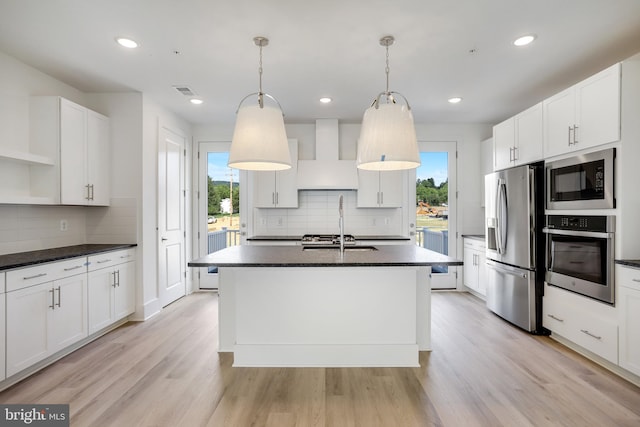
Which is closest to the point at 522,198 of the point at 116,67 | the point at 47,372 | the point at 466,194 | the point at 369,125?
the point at 466,194

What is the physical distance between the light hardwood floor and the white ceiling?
8.55 feet

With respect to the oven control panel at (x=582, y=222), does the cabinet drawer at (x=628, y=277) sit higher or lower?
lower

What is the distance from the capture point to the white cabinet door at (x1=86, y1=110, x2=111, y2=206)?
141 inches

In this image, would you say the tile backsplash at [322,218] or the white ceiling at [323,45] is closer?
the white ceiling at [323,45]

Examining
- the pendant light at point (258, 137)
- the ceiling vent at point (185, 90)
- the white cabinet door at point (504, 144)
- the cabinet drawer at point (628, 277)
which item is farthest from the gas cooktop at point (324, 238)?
the cabinet drawer at point (628, 277)

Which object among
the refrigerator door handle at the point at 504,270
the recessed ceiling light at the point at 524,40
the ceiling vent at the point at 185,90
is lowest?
the refrigerator door handle at the point at 504,270

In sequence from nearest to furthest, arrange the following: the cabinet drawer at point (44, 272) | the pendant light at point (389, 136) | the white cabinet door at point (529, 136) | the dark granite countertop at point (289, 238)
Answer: the pendant light at point (389, 136) → the cabinet drawer at point (44, 272) → the white cabinet door at point (529, 136) → the dark granite countertop at point (289, 238)

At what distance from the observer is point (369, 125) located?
7.49ft

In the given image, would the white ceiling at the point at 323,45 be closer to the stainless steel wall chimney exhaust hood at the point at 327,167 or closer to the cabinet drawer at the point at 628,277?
the stainless steel wall chimney exhaust hood at the point at 327,167

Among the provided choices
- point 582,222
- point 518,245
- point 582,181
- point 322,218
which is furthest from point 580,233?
point 322,218

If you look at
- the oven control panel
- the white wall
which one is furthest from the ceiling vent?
the oven control panel

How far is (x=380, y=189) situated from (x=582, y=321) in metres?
2.78

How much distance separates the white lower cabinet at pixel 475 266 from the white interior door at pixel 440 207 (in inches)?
7.9

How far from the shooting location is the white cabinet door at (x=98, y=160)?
358 centimetres
